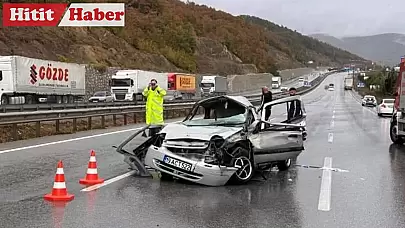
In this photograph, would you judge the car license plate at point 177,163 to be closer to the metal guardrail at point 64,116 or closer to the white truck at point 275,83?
the metal guardrail at point 64,116

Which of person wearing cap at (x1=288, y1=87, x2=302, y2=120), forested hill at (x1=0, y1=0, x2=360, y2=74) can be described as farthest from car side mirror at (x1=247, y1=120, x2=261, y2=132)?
forested hill at (x1=0, y1=0, x2=360, y2=74)

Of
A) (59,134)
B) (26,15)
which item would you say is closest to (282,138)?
(59,134)

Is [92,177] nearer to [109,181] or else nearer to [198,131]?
[109,181]

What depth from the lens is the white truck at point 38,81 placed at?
119 ft

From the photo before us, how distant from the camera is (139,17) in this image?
101m

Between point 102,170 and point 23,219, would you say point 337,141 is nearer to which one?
point 102,170

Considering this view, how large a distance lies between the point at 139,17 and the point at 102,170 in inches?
3657

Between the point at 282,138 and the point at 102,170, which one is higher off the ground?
the point at 282,138

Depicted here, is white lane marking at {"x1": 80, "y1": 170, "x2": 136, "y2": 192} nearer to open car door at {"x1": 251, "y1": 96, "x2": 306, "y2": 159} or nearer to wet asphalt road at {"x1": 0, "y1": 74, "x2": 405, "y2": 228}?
wet asphalt road at {"x1": 0, "y1": 74, "x2": 405, "y2": 228}

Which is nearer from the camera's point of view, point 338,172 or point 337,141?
point 338,172

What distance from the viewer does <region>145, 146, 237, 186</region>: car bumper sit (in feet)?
29.3

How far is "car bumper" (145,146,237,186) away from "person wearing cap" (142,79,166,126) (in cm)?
636

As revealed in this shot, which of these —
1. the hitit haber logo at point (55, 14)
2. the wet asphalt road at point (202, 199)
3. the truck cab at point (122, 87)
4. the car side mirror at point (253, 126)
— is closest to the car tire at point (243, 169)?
the wet asphalt road at point (202, 199)

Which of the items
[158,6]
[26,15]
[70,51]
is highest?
[158,6]
